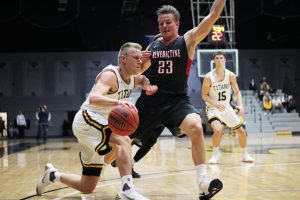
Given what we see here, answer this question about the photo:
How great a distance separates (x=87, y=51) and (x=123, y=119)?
83.0ft

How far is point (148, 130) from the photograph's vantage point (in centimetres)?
504

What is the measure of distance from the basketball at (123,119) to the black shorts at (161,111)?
0.93 metres

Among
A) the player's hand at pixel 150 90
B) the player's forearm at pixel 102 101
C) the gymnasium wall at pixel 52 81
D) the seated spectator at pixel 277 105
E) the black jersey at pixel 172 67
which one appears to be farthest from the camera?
the gymnasium wall at pixel 52 81

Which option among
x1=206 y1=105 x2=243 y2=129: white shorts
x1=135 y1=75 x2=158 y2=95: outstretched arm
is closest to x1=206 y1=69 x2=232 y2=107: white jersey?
x1=206 y1=105 x2=243 y2=129: white shorts

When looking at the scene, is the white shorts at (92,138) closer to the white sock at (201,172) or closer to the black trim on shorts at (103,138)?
the black trim on shorts at (103,138)

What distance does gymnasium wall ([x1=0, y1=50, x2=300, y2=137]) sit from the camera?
28469mm

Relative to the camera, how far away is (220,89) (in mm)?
8227

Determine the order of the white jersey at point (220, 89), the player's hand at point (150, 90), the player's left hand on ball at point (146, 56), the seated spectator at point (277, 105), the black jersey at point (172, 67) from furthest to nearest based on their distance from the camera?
the seated spectator at point (277, 105), the white jersey at point (220, 89), the player's left hand on ball at point (146, 56), the black jersey at point (172, 67), the player's hand at point (150, 90)

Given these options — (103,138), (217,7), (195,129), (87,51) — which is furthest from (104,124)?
(87,51)

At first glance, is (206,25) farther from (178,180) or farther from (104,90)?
(178,180)

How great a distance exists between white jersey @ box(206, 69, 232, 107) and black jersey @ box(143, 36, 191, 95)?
3.31m

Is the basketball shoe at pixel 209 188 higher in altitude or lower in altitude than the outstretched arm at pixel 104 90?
lower

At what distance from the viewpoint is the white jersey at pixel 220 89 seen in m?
8.20

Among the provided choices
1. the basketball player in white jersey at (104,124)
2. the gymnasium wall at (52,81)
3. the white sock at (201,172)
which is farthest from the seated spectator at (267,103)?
the basketball player in white jersey at (104,124)
